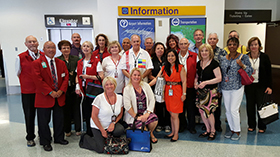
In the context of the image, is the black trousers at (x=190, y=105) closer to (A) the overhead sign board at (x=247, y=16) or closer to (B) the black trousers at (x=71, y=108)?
(B) the black trousers at (x=71, y=108)

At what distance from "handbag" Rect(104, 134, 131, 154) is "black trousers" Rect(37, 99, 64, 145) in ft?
3.02

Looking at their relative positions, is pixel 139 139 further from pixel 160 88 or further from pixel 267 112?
pixel 267 112

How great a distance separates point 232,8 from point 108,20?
425 centimetres

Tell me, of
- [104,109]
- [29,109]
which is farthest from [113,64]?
[29,109]

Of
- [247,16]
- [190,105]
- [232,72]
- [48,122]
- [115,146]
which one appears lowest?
[115,146]

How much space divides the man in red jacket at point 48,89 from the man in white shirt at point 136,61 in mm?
999

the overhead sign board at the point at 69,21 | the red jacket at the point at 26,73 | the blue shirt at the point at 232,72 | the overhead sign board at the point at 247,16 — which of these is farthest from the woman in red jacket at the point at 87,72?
the overhead sign board at the point at 247,16

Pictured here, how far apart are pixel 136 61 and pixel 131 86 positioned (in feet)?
1.96

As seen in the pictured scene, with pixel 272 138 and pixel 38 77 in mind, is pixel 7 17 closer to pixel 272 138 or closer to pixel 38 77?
pixel 38 77

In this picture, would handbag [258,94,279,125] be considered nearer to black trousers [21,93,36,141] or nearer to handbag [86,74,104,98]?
handbag [86,74,104,98]

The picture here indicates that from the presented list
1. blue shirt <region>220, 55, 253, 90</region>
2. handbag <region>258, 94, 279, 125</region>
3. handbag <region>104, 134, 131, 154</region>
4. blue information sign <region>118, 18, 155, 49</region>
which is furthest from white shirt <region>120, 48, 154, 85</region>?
handbag <region>258, 94, 279, 125</region>

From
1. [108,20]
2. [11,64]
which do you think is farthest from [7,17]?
[108,20]

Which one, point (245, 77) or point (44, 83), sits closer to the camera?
point (44, 83)

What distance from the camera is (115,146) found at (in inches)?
108
